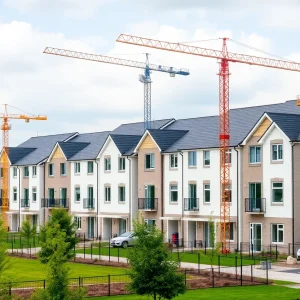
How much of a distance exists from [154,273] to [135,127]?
51.4 m

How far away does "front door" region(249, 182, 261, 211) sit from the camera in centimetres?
5947

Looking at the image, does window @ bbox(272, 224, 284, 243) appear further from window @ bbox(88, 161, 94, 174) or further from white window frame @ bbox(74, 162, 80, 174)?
white window frame @ bbox(74, 162, 80, 174)

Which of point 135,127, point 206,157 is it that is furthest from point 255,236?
point 135,127

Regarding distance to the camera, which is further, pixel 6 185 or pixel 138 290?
pixel 6 185

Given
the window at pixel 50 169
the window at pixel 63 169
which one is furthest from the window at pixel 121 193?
the window at pixel 50 169

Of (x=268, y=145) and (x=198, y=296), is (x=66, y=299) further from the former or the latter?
(x=268, y=145)

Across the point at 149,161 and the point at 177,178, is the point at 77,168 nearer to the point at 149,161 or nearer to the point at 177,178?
the point at 149,161

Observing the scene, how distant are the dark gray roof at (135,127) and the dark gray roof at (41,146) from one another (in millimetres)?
8479

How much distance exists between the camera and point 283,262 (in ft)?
171

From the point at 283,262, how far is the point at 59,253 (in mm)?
26721

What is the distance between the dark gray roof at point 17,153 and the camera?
91.4m

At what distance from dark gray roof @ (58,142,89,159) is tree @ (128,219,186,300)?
49735 mm

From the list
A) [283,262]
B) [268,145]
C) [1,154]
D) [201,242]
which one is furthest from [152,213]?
[1,154]

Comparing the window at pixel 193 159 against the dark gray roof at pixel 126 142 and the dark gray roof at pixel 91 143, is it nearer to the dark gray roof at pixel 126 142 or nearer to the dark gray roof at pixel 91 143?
the dark gray roof at pixel 126 142
